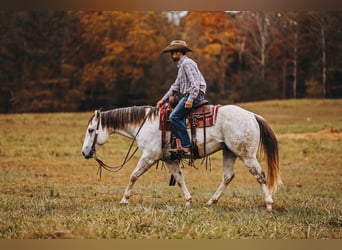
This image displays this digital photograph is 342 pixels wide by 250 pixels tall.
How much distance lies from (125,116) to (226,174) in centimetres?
135

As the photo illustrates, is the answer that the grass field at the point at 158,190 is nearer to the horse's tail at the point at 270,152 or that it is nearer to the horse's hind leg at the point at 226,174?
the horse's hind leg at the point at 226,174

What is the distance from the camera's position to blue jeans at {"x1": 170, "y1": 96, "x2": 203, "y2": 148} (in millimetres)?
6062

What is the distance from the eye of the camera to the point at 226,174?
20.7 ft

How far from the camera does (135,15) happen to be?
7.63 meters

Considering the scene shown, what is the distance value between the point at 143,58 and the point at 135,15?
29.9 inches

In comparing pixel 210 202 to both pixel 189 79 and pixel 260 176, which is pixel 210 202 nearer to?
pixel 260 176

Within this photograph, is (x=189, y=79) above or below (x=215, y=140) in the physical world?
above

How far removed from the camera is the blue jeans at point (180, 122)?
606 cm

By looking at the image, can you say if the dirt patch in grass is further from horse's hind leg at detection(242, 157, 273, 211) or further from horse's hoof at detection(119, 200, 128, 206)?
horse's hoof at detection(119, 200, 128, 206)

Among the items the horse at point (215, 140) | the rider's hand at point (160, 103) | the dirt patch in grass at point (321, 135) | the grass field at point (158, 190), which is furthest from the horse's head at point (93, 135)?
the dirt patch in grass at point (321, 135)

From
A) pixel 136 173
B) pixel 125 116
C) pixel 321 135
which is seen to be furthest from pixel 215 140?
pixel 321 135

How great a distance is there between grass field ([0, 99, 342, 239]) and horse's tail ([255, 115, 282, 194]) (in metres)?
0.29

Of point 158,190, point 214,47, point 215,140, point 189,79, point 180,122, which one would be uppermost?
point 214,47

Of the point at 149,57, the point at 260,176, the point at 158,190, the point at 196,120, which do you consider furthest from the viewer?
the point at 149,57
